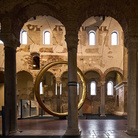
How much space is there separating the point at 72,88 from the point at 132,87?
2.12 meters

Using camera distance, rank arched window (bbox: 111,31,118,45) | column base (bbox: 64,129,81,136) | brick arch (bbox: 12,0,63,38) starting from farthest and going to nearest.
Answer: arched window (bbox: 111,31,118,45) < brick arch (bbox: 12,0,63,38) < column base (bbox: 64,129,81,136)

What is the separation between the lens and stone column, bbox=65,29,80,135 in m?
6.19

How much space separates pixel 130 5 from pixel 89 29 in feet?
41.7

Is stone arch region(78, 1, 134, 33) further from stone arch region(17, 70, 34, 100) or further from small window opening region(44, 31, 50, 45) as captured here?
stone arch region(17, 70, 34, 100)

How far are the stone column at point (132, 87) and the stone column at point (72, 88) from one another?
1.89 meters

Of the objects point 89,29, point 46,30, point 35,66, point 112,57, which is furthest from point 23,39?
point 112,57

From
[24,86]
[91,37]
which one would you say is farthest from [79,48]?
[24,86]

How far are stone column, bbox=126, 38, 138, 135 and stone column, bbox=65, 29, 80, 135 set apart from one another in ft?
6.22

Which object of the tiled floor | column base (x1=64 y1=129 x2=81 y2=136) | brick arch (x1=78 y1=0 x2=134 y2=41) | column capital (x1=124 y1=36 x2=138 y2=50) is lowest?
the tiled floor

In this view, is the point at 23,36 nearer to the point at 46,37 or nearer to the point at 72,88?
the point at 46,37

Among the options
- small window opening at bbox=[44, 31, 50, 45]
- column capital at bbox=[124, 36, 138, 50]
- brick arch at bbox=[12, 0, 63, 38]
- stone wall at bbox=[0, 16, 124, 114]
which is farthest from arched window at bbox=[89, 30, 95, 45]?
column capital at bbox=[124, 36, 138, 50]

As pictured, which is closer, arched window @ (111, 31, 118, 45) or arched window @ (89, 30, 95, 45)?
arched window @ (111, 31, 118, 45)

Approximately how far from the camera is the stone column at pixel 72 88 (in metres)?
6.19

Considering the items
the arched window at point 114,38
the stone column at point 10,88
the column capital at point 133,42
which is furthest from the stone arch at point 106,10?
the arched window at point 114,38
